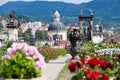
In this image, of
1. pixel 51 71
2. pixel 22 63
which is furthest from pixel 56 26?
pixel 22 63

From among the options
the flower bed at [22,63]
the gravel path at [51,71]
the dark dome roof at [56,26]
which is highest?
the flower bed at [22,63]

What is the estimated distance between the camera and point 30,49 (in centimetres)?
974

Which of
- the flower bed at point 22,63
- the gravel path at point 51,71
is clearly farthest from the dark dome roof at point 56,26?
the flower bed at point 22,63

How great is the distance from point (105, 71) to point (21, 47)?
5.86ft

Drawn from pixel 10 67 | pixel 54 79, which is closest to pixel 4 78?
pixel 10 67

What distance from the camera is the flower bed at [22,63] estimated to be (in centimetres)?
954

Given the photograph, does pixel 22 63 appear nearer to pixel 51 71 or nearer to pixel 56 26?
pixel 51 71

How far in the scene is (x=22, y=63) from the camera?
380 inches

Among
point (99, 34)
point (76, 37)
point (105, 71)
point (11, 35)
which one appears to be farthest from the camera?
point (99, 34)

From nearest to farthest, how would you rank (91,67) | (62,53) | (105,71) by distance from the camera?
1. (91,67)
2. (105,71)
3. (62,53)

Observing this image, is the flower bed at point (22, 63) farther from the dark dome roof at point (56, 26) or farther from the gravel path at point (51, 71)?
the dark dome roof at point (56, 26)

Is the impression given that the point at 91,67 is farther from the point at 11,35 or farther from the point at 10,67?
the point at 11,35

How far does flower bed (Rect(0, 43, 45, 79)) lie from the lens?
31.3 feet

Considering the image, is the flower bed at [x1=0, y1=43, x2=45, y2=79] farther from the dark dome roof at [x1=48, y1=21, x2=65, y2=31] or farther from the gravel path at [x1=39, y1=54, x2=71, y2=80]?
the dark dome roof at [x1=48, y1=21, x2=65, y2=31]
